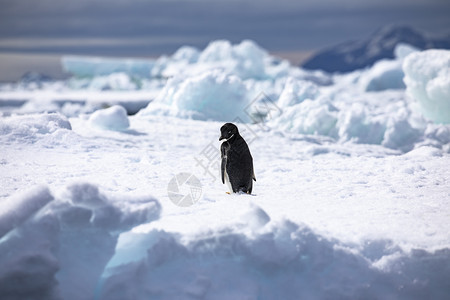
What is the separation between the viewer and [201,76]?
11219 millimetres

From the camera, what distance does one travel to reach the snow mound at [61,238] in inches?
114

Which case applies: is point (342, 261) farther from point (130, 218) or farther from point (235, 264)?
point (130, 218)

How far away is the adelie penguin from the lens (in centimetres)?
450

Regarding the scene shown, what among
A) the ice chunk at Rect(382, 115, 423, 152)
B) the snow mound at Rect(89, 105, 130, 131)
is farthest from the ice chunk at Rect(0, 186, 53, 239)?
the ice chunk at Rect(382, 115, 423, 152)

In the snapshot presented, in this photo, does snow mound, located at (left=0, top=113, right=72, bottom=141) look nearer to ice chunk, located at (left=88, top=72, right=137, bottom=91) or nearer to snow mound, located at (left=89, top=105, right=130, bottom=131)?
snow mound, located at (left=89, top=105, right=130, bottom=131)

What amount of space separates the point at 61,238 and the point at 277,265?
1.40 metres

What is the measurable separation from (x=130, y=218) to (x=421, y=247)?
1938 mm

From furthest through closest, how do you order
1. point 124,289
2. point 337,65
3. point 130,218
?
point 337,65 < point 130,218 < point 124,289

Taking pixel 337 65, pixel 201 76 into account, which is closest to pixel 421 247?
pixel 201 76

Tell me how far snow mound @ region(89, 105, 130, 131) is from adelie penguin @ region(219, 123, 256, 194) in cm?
382

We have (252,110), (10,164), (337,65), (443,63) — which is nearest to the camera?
(10,164)

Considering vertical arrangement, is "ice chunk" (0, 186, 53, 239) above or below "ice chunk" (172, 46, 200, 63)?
above

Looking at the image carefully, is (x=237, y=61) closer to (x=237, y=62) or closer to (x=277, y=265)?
(x=237, y=62)

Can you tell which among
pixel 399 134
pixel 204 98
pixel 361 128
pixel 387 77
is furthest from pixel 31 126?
pixel 387 77
